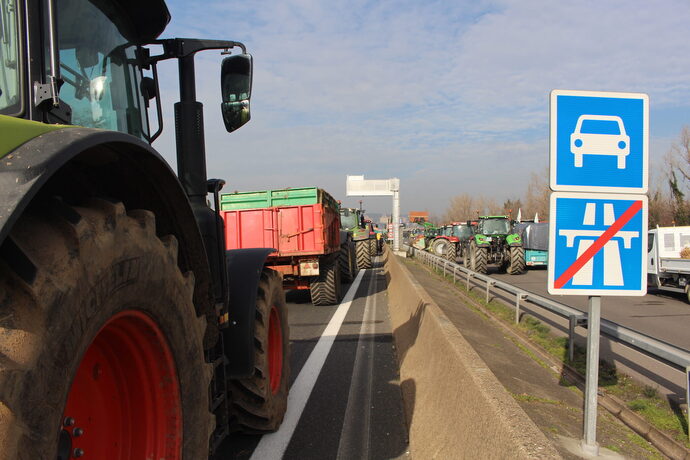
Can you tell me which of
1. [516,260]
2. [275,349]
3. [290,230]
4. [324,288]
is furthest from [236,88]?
[516,260]

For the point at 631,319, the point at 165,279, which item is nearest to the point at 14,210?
the point at 165,279

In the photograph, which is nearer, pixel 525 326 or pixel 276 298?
pixel 276 298

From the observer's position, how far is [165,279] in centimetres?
187

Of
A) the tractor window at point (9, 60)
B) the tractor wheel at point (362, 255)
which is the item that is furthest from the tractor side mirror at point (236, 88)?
the tractor wheel at point (362, 255)

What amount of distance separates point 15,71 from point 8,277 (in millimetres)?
927

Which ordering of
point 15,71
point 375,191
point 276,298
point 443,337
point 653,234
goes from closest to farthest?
point 15,71, point 443,337, point 276,298, point 653,234, point 375,191

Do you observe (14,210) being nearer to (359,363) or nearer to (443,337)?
(443,337)

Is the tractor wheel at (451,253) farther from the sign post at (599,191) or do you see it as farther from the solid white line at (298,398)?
the sign post at (599,191)

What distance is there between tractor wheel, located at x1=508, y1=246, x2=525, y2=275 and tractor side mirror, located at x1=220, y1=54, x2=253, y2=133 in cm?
1780

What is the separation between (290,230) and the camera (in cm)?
1085

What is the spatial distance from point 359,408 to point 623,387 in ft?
9.57

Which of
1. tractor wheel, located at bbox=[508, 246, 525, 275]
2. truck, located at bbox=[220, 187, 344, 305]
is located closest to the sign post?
truck, located at bbox=[220, 187, 344, 305]

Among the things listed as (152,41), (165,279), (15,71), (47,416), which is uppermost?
(152,41)

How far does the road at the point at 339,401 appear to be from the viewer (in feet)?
12.1
